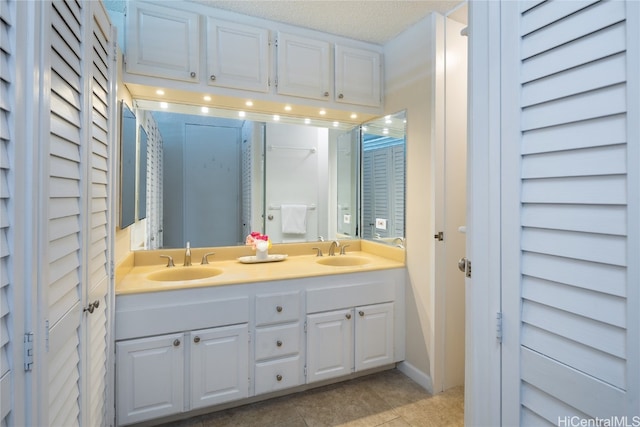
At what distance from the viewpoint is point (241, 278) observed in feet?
6.42

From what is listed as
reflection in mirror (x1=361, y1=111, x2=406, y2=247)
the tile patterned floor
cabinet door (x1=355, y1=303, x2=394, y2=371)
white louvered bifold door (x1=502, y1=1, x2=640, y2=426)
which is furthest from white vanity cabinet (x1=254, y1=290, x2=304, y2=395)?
white louvered bifold door (x1=502, y1=1, x2=640, y2=426)

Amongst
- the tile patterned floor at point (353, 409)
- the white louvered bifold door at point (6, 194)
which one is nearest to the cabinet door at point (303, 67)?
the white louvered bifold door at point (6, 194)

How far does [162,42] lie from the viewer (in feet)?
6.40

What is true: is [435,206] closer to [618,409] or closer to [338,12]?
[338,12]

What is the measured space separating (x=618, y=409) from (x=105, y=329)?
1.81 m

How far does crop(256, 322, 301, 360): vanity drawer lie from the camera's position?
6.50 feet

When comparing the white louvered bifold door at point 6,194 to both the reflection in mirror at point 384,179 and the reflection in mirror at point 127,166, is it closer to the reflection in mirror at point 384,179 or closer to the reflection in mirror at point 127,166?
the reflection in mirror at point 127,166

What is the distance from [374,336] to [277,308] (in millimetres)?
765

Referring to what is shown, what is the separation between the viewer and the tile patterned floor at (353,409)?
191cm

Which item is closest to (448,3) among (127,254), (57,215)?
(57,215)

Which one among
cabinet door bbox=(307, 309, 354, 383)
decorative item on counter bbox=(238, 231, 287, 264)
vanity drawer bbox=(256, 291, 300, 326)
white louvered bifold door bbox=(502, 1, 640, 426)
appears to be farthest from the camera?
decorative item on counter bbox=(238, 231, 287, 264)

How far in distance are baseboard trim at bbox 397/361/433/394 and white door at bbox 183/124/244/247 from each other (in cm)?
155

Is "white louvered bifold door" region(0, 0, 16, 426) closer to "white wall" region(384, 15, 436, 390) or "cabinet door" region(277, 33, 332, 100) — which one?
"cabinet door" region(277, 33, 332, 100)

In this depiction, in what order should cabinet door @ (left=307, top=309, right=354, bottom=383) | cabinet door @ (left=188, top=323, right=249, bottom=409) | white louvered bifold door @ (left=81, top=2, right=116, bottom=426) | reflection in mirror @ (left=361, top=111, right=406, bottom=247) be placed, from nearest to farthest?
white louvered bifold door @ (left=81, top=2, right=116, bottom=426) → cabinet door @ (left=188, top=323, right=249, bottom=409) → cabinet door @ (left=307, top=309, right=354, bottom=383) → reflection in mirror @ (left=361, top=111, right=406, bottom=247)
